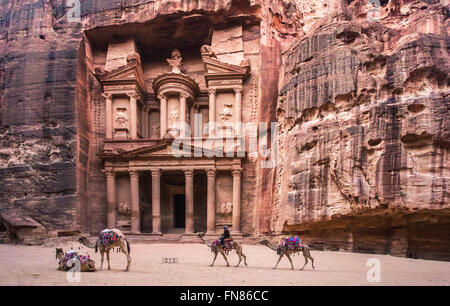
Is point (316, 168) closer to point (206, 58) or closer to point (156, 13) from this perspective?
point (206, 58)

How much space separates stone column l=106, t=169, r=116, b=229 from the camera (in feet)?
72.2

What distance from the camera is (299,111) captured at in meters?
17.0

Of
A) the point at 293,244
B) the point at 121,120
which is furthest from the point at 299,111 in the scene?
the point at 121,120

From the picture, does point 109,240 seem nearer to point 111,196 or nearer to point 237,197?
point 237,197

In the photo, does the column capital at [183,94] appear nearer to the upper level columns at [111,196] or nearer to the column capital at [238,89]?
the column capital at [238,89]

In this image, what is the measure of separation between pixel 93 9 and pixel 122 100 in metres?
7.20

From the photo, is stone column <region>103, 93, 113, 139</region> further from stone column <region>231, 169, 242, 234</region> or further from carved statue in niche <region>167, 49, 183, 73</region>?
stone column <region>231, 169, 242, 234</region>

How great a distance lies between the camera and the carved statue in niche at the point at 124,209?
22531 millimetres

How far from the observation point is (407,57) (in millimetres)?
13977

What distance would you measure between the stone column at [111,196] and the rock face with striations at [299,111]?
129 centimetres

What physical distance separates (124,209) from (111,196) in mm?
1273

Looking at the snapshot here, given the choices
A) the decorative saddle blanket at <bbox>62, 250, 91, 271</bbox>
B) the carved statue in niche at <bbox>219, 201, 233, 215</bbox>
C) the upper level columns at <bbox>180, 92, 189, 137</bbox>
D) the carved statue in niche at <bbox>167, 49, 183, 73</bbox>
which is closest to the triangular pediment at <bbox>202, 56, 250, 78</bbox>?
the upper level columns at <bbox>180, 92, 189, 137</bbox>

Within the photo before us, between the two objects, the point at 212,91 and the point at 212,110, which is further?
the point at 212,91

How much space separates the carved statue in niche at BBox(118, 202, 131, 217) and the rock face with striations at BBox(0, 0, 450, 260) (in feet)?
5.07
